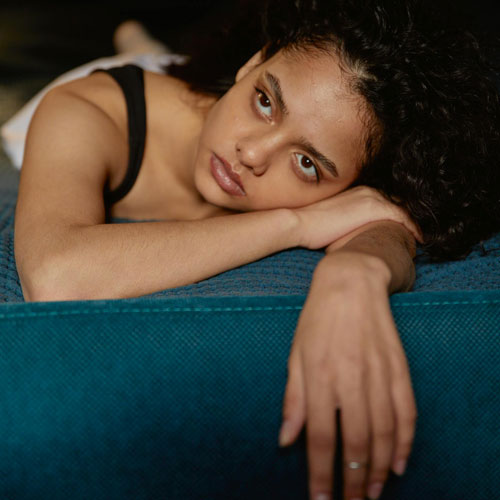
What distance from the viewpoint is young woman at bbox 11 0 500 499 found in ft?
2.74

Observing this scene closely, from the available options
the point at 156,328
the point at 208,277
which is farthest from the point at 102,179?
the point at 156,328

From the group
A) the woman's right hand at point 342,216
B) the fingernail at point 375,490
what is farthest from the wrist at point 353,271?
the woman's right hand at point 342,216

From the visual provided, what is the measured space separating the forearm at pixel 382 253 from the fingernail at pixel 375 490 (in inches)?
8.5

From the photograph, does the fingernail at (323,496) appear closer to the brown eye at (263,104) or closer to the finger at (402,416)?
the finger at (402,416)

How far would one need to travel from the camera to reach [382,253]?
76cm

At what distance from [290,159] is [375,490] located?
58 centimetres

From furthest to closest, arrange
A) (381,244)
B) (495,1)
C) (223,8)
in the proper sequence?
(223,8) < (495,1) < (381,244)

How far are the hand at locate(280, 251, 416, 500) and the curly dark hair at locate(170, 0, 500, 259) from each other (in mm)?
481

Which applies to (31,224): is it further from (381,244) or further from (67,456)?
(381,244)

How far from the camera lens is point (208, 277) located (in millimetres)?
881

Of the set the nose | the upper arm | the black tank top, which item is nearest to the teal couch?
the upper arm

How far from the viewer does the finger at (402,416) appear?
564mm

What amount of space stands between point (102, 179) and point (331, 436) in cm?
69

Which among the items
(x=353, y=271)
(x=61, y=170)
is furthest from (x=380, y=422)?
(x=61, y=170)
